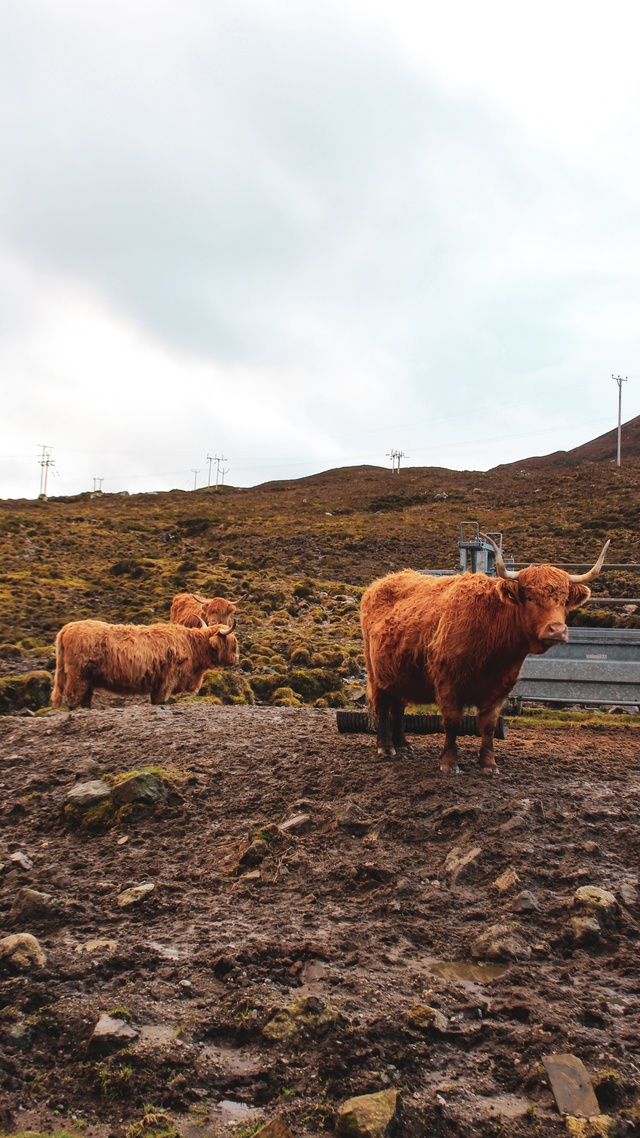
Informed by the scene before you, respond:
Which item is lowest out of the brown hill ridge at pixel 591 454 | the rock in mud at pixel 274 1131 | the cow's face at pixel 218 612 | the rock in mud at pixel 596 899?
the rock in mud at pixel 274 1131

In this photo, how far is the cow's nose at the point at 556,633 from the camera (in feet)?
19.6

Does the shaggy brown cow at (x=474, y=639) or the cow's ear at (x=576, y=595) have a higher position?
the cow's ear at (x=576, y=595)

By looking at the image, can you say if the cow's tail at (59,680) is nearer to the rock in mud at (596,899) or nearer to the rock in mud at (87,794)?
the rock in mud at (87,794)

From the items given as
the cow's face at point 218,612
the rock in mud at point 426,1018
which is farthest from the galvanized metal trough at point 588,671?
the cow's face at point 218,612

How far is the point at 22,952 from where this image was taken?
3416 millimetres

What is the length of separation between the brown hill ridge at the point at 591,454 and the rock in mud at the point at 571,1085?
8993 cm

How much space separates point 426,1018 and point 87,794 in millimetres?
3236

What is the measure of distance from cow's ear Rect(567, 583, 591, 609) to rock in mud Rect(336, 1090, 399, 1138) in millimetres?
4529

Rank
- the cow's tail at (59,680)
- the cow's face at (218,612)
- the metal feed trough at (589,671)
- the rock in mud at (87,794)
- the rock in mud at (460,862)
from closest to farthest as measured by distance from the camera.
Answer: the rock in mud at (460,862)
the rock in mud at (87,794)
the metal feed trough at (589,671)
the cow's tail at (59,680)
the cow's face at (218,612)

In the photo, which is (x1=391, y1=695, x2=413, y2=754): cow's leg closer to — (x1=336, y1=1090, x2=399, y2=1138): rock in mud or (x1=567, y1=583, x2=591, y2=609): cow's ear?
(x1=567, y1=583, x2=591, y2=609): cow's ear

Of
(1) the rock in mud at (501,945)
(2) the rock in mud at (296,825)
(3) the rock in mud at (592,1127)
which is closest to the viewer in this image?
(3) the rock in mud at (592,1127)

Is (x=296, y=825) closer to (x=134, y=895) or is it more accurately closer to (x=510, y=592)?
(x=134, y=895)

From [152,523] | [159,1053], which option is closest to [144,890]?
[159,1053]

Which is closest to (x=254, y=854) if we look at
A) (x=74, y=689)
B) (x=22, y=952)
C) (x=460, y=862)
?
(x=460, y=862)
